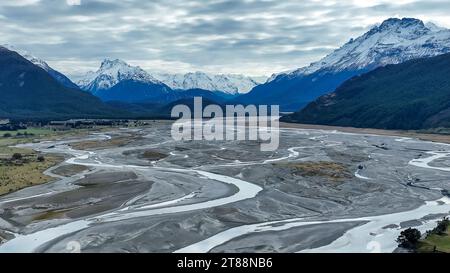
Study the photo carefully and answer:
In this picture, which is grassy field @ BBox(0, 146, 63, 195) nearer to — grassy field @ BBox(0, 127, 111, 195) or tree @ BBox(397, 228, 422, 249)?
grassy field @ BBox(0, 127, 111, 195)

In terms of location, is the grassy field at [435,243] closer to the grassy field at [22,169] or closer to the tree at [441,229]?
the tree at [441,229]

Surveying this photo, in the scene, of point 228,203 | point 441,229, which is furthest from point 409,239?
point 228,203

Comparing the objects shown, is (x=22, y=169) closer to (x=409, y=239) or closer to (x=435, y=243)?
(x=409, y=239)

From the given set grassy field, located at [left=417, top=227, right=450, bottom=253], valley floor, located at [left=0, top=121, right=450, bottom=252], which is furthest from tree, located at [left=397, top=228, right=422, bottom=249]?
valley floor, located at [left=0, top=121, right=450, bottom=252]

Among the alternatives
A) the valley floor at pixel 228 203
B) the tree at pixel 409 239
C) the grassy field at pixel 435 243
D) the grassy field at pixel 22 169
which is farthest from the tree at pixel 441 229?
the grassy field at pixel 22 169
